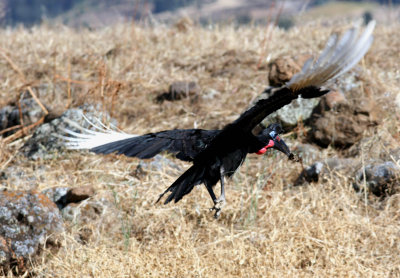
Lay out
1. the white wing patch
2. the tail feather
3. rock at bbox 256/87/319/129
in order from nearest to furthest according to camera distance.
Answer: the white wing patch < the tail feather < rock at bbox 256/87/319/129

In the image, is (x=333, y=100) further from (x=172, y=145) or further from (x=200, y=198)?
(x=172, y=145)

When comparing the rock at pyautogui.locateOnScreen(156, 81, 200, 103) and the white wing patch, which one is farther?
the rock at pyautogui.locateOnScreen(156, 81, 200, 103)

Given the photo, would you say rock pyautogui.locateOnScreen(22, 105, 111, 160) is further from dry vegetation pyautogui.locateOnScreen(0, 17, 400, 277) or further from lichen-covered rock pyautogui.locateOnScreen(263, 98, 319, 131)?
lichen-covered rock pyautogui.locateOnScreen(263, 98, 319, 131)

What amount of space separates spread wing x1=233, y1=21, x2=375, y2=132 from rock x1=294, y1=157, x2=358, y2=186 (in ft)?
6.09

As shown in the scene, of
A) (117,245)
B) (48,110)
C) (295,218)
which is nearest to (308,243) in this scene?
(295,218)

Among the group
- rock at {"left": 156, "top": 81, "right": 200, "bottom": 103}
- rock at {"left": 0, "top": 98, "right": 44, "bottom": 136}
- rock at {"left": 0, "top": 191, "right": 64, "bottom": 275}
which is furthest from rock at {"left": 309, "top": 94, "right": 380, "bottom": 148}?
rock at {"left": 0, "top": 98, "right": 44, "bottom": 136}

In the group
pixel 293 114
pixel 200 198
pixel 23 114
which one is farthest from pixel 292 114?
pixel 23 114

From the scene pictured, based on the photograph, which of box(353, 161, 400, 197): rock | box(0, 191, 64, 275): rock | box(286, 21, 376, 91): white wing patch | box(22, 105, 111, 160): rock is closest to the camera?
box(286, 21, 376, 91): white wing patch

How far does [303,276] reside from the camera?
10.1ft

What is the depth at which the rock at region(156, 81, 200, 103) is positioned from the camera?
596 centimetres

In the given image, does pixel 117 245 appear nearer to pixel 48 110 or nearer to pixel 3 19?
pixel 48 110

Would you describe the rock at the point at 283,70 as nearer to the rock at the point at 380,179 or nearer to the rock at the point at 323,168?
the rock at the point at 323,168

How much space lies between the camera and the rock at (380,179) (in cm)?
397

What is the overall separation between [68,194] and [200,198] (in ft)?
3.71
